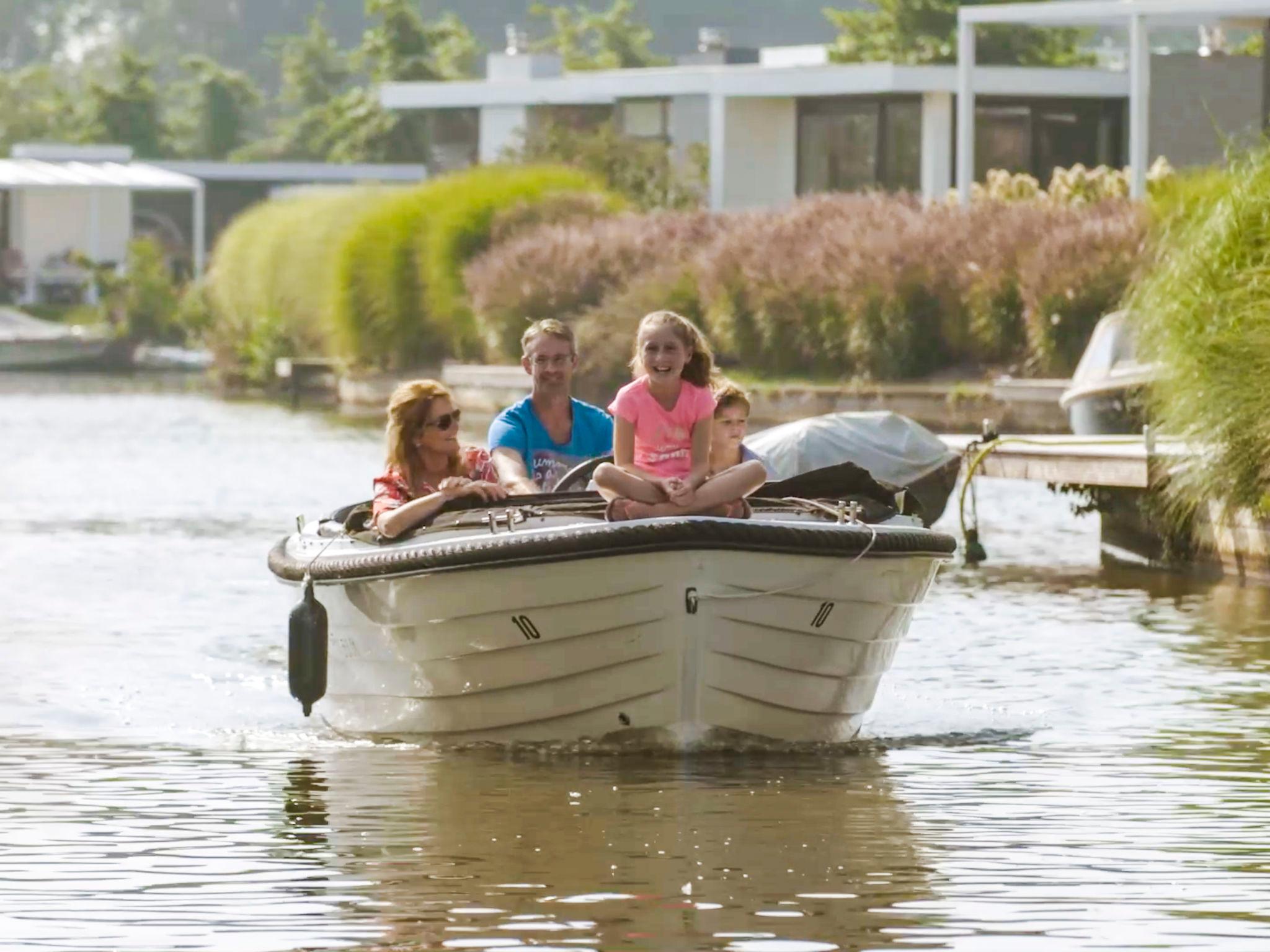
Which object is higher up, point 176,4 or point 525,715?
point 176,4

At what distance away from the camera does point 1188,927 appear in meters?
7.71

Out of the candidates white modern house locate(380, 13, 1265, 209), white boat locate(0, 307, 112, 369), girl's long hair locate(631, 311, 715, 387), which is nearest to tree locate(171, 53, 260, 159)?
white boat locate(0, 307, 112, 369)

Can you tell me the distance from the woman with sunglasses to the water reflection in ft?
2.98

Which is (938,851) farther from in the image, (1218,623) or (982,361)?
(982,361)

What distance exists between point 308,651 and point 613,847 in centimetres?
227

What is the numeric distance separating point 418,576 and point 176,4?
171477 millimetres

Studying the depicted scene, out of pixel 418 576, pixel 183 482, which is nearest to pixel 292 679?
pixel 418 576

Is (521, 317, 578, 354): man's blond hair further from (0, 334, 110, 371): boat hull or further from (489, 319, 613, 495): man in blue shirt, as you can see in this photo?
(0, 334, 110, 371): boat hull

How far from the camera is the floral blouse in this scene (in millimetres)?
10750

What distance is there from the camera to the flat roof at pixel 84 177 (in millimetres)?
69938

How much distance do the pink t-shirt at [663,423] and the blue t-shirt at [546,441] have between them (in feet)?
3.02

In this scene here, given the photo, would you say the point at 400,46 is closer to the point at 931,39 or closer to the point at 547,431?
the point at 931,39

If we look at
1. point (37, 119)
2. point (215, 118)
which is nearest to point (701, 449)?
point (37, 119)

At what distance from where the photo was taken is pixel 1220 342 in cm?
1636
